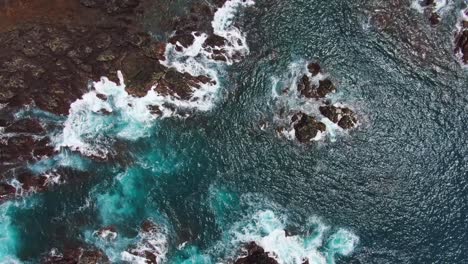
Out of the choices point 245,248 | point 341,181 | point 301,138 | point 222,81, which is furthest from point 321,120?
point 245,248

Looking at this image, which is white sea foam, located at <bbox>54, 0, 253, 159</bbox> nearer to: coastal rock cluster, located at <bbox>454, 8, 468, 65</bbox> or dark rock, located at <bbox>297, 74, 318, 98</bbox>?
dark rock, located at <bbox>297, 74, 318, 98</bbox>

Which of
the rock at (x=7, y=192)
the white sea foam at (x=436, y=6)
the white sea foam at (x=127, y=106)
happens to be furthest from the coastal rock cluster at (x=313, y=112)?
the rock at (x=7, y=192)

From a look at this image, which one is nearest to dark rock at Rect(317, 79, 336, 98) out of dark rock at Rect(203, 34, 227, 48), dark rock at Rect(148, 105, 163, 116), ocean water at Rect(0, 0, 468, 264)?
ocean water at Rect(0, 0, 468, 264)

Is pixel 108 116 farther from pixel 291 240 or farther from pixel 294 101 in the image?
pixel 291 240

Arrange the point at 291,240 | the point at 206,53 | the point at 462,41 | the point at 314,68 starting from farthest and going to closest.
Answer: the point at 206,53, the point at 314,68, the point at 462,41, the point at 291,240

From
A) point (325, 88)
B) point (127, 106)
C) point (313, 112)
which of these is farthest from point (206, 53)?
point (325, 88)

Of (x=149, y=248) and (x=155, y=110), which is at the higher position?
(x=155, y=110)

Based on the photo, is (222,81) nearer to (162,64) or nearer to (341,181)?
(162,64)
